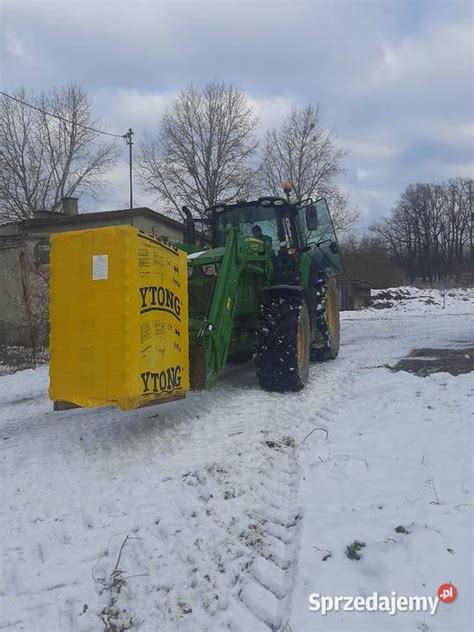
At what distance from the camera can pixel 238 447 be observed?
4859 mm

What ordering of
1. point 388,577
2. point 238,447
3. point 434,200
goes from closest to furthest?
point 388,577 → point 238,447 → point 434,200

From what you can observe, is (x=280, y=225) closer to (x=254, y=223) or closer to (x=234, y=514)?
(x=254, y=223)

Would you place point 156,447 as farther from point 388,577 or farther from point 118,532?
point 388,577

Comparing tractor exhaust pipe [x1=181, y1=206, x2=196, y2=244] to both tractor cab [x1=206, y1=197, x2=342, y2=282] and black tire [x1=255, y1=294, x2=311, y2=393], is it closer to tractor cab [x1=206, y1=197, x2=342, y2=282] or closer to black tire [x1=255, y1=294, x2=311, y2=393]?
tractor cab [x1=206, y1=197, x2=342, y2=282]

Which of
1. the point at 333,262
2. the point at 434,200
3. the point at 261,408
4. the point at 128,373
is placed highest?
the point at 434,200

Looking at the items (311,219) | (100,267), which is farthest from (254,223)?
(100,267)

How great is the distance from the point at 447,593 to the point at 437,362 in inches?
249

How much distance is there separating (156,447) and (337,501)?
1794 mm

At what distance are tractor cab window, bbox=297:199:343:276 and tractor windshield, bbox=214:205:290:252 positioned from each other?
31 centimetres

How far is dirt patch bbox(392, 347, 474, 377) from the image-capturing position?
798 cm

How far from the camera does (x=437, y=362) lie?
875cm

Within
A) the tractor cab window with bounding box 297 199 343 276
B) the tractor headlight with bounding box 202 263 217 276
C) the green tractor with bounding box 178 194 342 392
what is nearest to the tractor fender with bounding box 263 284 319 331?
the green tractor with bounding box 178 194 342 392

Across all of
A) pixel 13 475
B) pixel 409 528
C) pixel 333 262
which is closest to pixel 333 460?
pixel 409 528

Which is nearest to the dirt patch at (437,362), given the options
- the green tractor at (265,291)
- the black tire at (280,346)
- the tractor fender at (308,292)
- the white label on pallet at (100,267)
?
the green tractor at (265,291)
